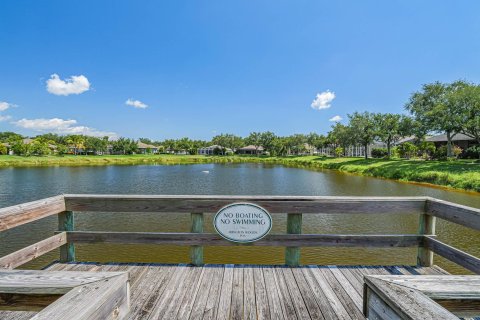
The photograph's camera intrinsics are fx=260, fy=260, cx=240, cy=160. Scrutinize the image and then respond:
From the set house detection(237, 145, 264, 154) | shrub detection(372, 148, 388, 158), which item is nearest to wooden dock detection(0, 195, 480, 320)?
shrub detection(372, 148, 388, 158)

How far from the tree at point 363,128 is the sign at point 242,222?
162 ft

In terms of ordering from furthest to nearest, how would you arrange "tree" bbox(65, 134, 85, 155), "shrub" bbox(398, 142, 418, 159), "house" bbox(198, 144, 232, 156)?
"house" bbox(198, 144, 232, 156)
"tree" bbox(65, 134, 85, 155)
"shrub" bbox(398, 142, 418, 159)

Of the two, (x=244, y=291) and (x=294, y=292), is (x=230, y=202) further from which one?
(x=294, y=292)

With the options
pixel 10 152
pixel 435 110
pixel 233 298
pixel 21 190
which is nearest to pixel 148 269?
pixel 233 298

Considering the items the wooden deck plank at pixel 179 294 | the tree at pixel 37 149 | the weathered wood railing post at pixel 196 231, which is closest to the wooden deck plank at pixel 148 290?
the wooden deck plank at pixel 179 294

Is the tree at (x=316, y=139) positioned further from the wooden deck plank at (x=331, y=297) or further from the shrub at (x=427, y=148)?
the wooden deck plank at (x=331, y=297)

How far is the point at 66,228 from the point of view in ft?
12.3

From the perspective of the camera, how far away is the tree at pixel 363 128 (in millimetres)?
48000

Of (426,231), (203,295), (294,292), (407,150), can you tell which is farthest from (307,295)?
(407,150)

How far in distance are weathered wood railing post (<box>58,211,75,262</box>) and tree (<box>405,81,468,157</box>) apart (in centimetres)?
3413

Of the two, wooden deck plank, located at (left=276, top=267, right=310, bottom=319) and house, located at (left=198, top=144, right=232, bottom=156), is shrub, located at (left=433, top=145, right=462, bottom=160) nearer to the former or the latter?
wooden deck plank, located at (left=276, top=267, right=310, bottom=319)

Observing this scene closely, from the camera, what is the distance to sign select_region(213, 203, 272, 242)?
139 inches

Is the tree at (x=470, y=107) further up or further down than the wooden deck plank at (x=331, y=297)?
further up

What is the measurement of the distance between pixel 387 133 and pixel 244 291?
49868mm
